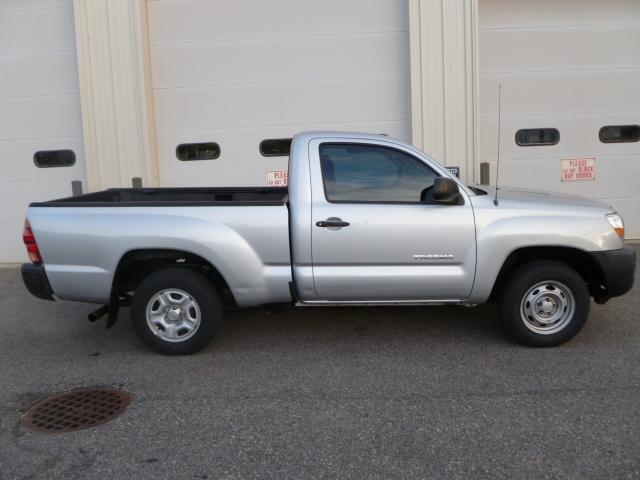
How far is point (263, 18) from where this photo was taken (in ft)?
28.0

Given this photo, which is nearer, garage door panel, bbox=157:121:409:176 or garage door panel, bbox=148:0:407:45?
garage door panel, bbox=148:0:407:45

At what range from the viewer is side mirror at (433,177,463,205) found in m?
4.89

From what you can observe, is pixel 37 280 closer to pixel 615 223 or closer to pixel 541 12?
pixel 615 223

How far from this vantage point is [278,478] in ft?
11.1

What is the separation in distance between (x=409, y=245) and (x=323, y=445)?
1.86 m

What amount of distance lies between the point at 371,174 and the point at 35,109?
19.4 feet

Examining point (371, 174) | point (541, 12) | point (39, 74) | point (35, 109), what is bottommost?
point (371, 174)

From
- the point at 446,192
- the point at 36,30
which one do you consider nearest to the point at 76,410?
the point at 446,192

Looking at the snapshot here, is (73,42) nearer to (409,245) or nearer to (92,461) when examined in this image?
(409,245)

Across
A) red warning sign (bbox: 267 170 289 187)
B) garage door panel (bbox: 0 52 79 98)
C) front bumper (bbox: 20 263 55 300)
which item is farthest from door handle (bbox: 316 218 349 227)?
garage door panel (bbox: 0 52 79 98)

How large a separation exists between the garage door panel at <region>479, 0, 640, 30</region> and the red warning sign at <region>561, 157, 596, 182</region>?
1.82 metres

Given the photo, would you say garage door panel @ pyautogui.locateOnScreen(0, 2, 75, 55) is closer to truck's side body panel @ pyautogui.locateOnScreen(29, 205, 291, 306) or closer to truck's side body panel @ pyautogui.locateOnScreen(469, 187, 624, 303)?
truck's side body panel @ pyautogui.locateOnScreen(29, 205, 291, 306)

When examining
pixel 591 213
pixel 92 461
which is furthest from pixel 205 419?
pixel 591 213

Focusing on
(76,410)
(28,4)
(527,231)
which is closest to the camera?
(76,410)
